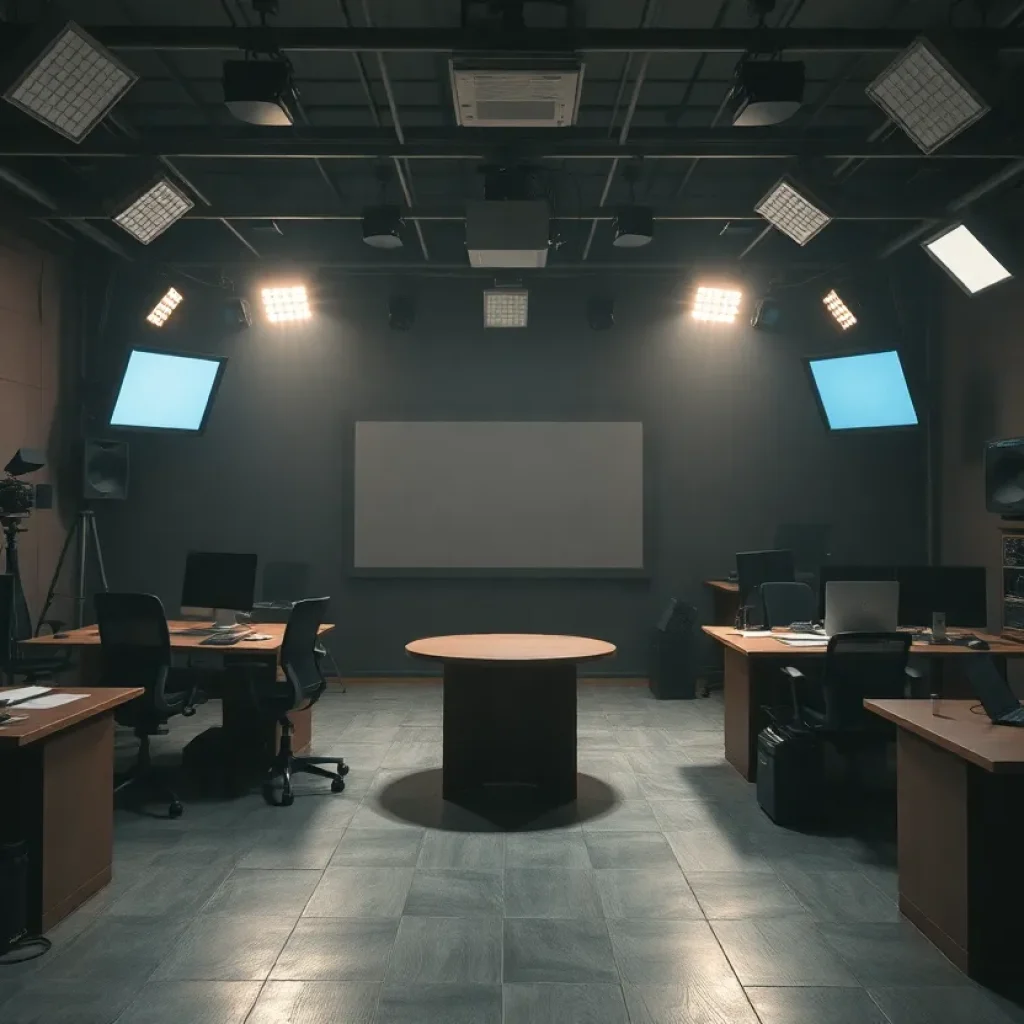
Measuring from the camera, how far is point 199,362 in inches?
301

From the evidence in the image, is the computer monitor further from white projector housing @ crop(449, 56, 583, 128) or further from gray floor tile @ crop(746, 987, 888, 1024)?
gray floor tile @ crop(746, 987, 888, 1024)

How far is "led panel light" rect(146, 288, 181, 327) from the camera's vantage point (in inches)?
303

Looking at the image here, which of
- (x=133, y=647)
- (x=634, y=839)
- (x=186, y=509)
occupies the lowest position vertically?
(x=634, y=839)

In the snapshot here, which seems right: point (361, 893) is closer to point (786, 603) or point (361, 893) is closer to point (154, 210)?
point (786, 603)

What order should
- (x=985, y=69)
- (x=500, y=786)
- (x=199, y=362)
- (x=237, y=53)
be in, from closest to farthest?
(x=985, y=69), (x=500, y=786), (x=237, y=53), (x=199, y=362)

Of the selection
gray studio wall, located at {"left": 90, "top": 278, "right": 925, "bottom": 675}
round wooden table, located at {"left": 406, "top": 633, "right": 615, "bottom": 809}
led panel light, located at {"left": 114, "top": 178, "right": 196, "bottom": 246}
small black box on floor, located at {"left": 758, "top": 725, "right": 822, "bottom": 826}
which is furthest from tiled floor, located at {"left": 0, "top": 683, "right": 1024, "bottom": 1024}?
led panel light, located at {"left": 114, "top": 178, "right": 196, "bottom": 246}

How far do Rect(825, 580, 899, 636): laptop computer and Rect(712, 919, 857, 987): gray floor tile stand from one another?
1943 mm

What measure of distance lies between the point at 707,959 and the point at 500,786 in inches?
85.8

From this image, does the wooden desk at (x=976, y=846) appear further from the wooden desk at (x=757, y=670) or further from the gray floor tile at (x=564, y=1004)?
the wooden desk at (x=757, y=670)

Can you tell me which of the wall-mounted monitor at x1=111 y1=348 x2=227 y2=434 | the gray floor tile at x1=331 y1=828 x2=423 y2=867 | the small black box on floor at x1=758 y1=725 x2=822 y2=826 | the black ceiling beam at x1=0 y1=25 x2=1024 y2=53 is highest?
the black ceiling beam at x1=0 y1=25 x2=1024 y2=53

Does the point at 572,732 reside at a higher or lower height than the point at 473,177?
lower

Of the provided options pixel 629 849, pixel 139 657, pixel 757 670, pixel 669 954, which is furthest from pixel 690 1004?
pixel 139 657

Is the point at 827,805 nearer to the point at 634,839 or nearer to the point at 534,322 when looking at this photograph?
the point at 634,839

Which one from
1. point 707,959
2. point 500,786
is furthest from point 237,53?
point 707,959
